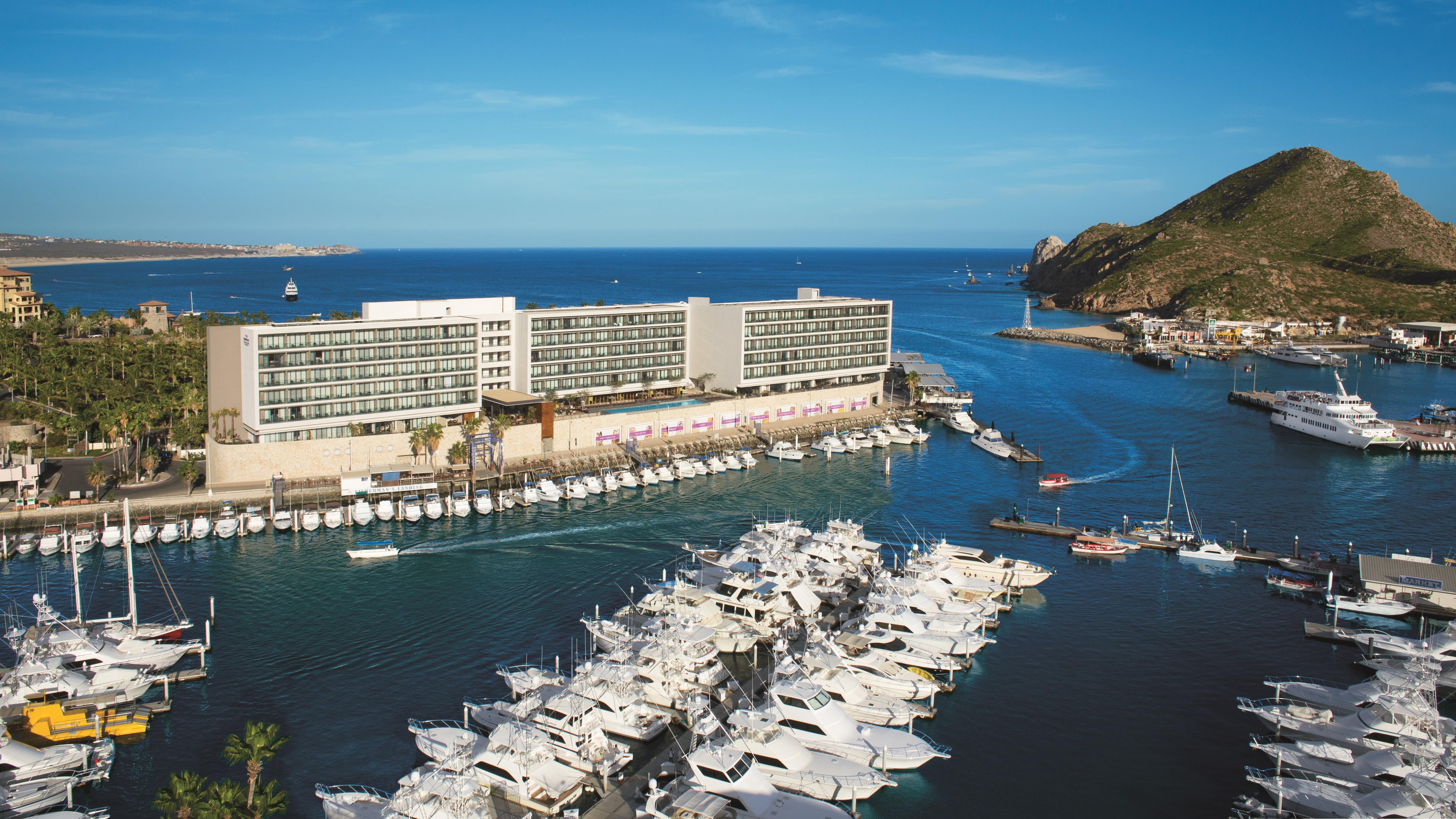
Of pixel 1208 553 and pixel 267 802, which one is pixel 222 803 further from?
pixel 1208 553

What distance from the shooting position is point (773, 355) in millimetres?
110875

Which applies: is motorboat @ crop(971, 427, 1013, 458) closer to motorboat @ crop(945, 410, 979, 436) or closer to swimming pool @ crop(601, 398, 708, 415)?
motorboat @ crop(945, 410, 979, 436)

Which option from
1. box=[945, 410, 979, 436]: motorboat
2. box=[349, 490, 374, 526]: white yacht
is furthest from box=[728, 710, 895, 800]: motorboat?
box=[945, 410, 979, 436]: motorboat

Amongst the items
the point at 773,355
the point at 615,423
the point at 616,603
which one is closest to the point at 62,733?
the point at 616,603

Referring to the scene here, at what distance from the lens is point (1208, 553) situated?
2761 inches

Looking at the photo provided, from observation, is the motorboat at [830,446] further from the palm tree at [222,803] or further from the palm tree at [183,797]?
the palm tree at [183,797]

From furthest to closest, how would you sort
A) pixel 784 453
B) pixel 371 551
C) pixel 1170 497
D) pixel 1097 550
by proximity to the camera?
1. pixel 784 453
2. pixel 1170 497
3. pixel 1097 550
4. pixel 371 551

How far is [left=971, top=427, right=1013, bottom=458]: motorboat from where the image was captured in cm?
10212

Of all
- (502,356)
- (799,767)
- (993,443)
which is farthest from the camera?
(993,443)

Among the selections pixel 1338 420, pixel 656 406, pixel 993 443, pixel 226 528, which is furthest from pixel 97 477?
pixel 1338 420

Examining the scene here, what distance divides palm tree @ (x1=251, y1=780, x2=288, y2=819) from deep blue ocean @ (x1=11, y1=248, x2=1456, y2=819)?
3.87m

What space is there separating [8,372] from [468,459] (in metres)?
63.9

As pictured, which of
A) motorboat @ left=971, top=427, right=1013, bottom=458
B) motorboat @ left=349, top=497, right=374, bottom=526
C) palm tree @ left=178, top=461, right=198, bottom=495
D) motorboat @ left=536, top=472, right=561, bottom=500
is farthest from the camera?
motorboat @ left=971, top=427, right=1013, bottom=458

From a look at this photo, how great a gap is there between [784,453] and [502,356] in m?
30.3
